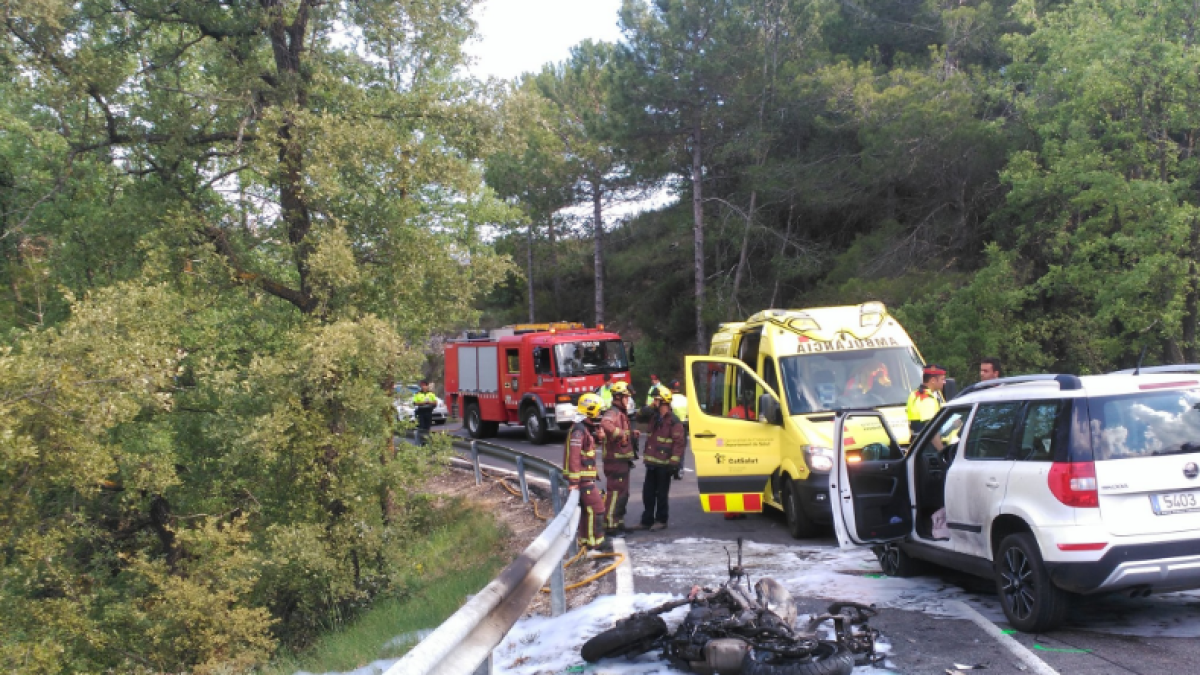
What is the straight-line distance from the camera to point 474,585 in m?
11.2

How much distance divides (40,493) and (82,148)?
4.65 meters

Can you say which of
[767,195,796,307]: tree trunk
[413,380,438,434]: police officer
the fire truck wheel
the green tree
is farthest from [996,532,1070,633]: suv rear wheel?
[767,195,796,307]: tree trunk

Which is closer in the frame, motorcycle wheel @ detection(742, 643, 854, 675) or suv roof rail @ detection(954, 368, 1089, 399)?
motorcycle wheel @ detection(742, 643, 854, 675)

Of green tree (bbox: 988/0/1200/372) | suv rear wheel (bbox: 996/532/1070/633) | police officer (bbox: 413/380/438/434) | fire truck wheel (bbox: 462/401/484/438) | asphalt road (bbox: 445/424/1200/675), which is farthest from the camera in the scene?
fire truck wheel (bbox: 462/401/484/438)

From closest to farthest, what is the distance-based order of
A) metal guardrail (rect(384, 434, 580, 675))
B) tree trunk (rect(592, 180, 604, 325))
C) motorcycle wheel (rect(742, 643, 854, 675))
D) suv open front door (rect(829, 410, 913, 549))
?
metal guardrail (rect(384, 434, 580, 675)) < motorcycle wheel (rect(742, 643, 854, 675)) < suv open front door (rect(829, 410, 913, 549)) < tree trunk (rect(592, 180, 604, 325))

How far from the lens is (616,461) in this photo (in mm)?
10242

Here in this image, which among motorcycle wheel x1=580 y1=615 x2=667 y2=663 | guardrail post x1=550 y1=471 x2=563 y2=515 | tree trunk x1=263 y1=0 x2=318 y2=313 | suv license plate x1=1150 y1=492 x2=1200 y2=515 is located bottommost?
motorcycle wheel x1=580 y1=615 x2=667 y2=663

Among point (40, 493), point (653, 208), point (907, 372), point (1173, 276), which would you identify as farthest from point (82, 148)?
point (653, 208)

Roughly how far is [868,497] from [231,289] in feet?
29.3

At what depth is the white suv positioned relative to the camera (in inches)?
204

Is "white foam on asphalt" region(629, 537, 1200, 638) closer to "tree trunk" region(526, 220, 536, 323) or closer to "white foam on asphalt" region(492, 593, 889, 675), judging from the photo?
"white foam on asphalt" region(492, 593, 889, 675)

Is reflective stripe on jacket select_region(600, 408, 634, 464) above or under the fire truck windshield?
under

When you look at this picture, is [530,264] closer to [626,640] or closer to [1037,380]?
[1037,380]

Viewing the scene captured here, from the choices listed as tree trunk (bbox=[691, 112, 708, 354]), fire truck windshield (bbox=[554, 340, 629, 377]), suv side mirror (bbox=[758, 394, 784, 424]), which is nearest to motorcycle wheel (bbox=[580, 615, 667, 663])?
suv side mirror (bbox=[758, 394, 784, 424])
